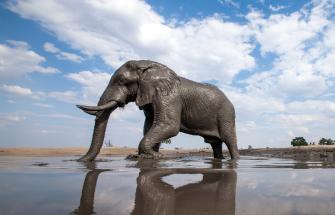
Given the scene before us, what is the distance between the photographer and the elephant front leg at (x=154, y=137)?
8.48 metres

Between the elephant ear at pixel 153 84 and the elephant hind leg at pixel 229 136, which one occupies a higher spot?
the elephant ear at pixel 153 84

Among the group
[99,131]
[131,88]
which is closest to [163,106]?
[131,88]

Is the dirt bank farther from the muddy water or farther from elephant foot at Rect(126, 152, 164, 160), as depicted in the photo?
the muddy water

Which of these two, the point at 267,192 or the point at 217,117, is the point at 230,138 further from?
the point at 267,192

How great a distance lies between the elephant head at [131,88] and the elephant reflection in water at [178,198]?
19.0 feet

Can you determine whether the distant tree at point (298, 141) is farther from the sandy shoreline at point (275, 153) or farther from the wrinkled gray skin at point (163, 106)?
the wrinkled gray skin at point (163, 106)

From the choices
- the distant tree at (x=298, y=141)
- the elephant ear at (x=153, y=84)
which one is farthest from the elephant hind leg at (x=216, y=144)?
the distant tree at (x=298, y=141)

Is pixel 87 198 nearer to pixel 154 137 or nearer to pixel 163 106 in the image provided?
pixel 154 137

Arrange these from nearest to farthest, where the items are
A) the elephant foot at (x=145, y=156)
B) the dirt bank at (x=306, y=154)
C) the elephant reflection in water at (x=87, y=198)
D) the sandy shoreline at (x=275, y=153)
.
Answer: the elephant reflection in water at (x=87, y=198) → the elephant foot at (x=145, y=156) → the dirt bank at (x=306, y=154) → the sandy shoreline at (x=275, y=153)

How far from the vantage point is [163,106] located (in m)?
9.18

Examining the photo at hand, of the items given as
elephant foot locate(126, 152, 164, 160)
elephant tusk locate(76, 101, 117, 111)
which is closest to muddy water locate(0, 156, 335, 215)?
elephant foot locate(126, 152, 164, 160)

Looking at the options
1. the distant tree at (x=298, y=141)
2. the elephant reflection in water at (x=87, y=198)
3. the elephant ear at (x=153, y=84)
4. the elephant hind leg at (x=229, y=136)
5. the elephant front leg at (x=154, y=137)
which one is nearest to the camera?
the elephant reflection in water at (x=87, y=198)

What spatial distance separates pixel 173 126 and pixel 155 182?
18.3ft

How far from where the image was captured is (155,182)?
11.4 ft
